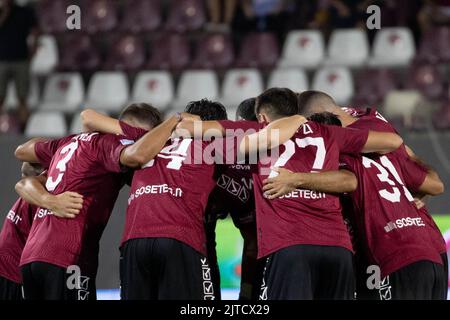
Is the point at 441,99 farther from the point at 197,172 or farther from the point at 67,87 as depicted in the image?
the point at 197,172

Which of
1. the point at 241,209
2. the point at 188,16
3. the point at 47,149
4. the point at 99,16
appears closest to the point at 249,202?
the point at 241,209

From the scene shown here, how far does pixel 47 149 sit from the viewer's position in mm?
5980

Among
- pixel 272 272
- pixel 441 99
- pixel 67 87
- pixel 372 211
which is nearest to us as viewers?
pixel 272 272

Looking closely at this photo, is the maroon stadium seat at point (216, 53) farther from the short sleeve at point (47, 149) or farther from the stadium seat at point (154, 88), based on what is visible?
the short sleeve at point (47, 149)

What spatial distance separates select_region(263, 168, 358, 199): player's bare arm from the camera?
205 inches

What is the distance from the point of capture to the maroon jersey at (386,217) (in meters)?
5.46

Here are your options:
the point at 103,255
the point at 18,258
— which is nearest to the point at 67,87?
the point at 103,255

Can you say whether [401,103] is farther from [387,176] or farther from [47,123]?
[387,176]

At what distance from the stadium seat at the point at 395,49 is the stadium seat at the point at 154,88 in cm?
244

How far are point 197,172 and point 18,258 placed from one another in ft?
4.50

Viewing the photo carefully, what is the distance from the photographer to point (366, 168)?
5609 mm

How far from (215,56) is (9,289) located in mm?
6470

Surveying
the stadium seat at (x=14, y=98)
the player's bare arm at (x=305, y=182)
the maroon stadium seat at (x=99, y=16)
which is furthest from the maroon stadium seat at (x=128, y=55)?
the player's bare arm at (x=305, y=182)

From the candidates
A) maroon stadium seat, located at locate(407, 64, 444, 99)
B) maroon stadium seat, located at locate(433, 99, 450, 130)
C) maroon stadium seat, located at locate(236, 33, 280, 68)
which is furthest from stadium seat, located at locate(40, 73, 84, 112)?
maroon stadium seat, located at locate(433, 99, 450, 130)
